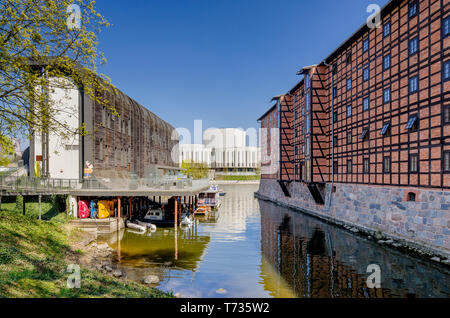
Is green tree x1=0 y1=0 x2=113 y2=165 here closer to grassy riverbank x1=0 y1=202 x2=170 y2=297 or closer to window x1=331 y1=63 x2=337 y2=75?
grassy riverbank x1=0 y1=202 x2=170 y2=297

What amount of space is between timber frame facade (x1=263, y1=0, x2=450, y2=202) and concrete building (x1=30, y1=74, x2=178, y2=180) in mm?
23854

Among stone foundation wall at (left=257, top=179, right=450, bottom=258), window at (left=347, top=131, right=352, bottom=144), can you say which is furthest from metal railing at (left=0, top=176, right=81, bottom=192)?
window at (left=347, top=131, right=352, bottom=144)

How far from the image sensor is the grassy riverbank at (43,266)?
382 inches

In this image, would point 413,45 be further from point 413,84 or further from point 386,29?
point 386,29

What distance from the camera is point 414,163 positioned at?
21906 millimetres

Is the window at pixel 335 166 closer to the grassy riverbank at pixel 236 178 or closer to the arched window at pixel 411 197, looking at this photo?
the arched window at pixel 411 197

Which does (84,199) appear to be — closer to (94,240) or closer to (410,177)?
(94,240)

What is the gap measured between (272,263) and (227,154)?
14619 cm

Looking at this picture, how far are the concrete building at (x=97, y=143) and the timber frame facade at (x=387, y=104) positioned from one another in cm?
2385

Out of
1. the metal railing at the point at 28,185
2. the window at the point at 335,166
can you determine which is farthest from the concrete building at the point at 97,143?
the window at the point at 335,166

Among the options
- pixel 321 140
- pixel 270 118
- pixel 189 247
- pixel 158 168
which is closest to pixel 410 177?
pixel 321 140

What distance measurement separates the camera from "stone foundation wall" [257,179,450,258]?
18656 mm

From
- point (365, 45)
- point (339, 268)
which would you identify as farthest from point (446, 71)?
point (339, 268)

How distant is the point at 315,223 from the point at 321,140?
34.4ft
